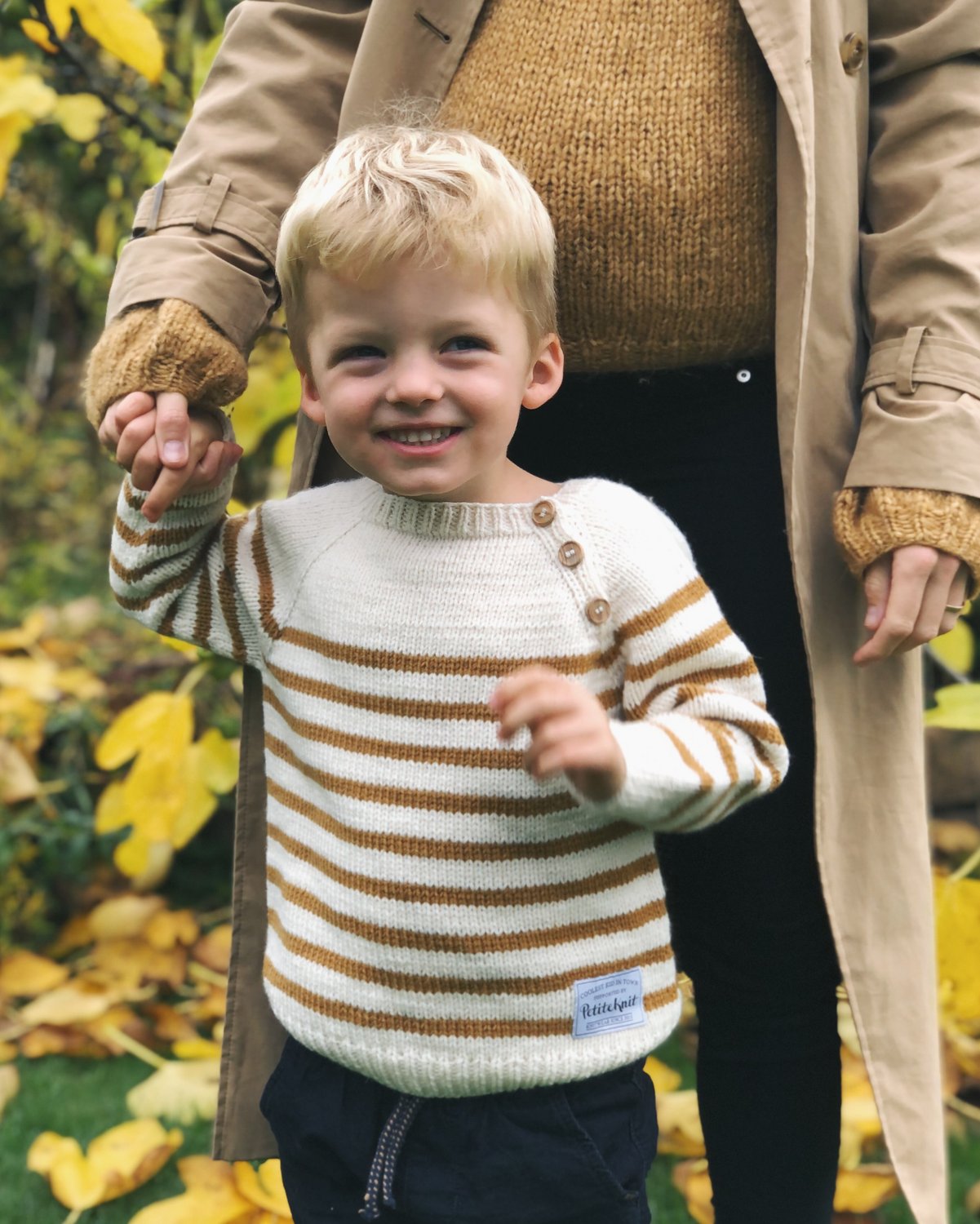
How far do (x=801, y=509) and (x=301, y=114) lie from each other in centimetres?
73

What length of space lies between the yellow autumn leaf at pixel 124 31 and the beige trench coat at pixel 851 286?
0.25 metres

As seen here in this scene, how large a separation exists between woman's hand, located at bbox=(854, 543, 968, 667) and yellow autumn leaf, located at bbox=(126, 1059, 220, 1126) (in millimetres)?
1399

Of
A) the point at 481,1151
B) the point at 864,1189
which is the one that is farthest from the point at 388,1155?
the point at 864,1189

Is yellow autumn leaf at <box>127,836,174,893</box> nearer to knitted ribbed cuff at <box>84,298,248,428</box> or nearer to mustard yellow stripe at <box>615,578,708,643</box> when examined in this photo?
knitted ribbed cuff at <box>84,298,248,428</box>

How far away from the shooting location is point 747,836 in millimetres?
1515

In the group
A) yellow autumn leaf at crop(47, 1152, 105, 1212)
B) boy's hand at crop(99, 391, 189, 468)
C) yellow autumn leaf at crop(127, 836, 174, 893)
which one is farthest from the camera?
yellow autumn leaf at crop(127, 836, 174, 893)

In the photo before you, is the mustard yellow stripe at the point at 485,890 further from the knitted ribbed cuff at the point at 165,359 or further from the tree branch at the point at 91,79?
the tree branch at the point at 91,79

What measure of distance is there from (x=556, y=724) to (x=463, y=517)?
0.32m

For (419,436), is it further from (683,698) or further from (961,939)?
(961,939)

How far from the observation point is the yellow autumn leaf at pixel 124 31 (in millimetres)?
1772

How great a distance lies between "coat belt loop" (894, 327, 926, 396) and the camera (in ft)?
4.51

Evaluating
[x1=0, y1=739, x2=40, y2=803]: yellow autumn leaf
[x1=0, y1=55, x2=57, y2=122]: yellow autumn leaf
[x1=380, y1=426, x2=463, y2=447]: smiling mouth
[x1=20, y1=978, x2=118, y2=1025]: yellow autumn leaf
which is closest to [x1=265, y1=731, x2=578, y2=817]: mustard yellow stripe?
[x1=380, y1=426, x2=463, y2=447]: smiling mouth

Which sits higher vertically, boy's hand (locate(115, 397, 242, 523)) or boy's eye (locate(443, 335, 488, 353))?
boy's eye (locate(443, 335, 488, 353))

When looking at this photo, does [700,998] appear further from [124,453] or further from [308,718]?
[124,453]
